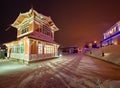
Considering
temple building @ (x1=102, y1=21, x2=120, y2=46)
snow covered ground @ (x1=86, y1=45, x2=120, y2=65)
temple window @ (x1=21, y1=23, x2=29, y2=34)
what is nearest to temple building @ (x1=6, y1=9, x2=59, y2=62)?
temple window @ (x1=21, y1=23, x2=29, y2=34)

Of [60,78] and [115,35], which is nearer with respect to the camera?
[60,78]

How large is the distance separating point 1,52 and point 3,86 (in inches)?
823

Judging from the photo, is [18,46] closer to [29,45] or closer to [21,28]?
[21,28]

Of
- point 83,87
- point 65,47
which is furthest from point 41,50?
point 65,47

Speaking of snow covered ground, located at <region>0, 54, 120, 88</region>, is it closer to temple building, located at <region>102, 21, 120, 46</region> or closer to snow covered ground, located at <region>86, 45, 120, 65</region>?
snow covered ground, located at <region>86, 45, 120, 65</region>

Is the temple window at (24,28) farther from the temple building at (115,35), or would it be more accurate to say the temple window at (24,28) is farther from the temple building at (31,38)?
the temple building at (115,35)

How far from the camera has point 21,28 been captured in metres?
20.7

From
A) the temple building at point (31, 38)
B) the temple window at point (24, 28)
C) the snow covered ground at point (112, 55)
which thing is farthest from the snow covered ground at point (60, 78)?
the temple window at point (24, 28)

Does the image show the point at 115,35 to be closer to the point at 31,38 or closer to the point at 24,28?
the point at 24,28

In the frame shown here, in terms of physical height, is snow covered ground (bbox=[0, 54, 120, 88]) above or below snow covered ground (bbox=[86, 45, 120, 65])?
below

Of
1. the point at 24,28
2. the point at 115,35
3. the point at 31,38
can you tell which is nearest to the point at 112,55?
the point at 31,38

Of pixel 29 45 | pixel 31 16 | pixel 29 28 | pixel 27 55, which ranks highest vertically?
pixel 31 16

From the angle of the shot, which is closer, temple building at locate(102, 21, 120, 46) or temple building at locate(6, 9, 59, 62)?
temple building at locate(6, 9, 59, 62)

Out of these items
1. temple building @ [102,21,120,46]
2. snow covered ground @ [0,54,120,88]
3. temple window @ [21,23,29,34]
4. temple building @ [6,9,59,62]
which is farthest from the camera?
temple building @ [102,21,120,46]
